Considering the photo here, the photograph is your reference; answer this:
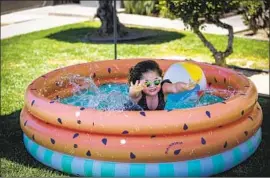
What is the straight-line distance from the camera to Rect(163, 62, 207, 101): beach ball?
597 centimetres

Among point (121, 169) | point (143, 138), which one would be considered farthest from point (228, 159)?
point (121, 169)

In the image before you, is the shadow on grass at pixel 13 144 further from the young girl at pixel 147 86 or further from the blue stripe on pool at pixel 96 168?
the young girl at pixel 147 86

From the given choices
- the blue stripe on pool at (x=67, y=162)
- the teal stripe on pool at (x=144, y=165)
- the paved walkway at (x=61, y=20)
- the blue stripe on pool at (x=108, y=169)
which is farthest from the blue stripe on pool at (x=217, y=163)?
the paved walkway at (x=61, y=20)

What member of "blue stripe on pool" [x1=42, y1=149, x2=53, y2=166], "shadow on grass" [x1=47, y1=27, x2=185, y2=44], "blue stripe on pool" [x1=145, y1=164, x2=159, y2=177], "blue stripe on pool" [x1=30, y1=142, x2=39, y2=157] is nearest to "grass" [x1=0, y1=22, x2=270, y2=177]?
"shadow on grass" [x1=47, y1=27, x2=185, y2=44]

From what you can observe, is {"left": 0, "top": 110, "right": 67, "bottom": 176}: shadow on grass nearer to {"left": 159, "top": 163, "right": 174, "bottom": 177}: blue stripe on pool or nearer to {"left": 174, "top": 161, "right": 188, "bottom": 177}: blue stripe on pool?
{"left": 159, "top": 163, "right": 174, "bottom": 177}: blue stripe on pool

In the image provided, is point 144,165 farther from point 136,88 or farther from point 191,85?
point 191,85

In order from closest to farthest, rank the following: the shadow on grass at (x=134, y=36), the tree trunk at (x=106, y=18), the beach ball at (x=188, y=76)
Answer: the beach ball at (x=188, y=76)
the shadow on grass at (x=134, y=36)
the tree trunk at (x=106, y=18)

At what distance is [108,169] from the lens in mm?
4641

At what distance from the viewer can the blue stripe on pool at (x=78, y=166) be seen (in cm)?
473

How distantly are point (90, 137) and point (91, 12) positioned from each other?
39.9ft

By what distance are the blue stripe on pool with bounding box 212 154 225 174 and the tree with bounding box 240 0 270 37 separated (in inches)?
162

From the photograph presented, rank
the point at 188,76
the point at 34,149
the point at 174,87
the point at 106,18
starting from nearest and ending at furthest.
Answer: the point at 34,149 < the point at 174,87 < the point at 188,76 < the point at 106,18

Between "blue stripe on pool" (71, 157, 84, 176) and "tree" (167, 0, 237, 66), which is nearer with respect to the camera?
"blue stripe on pool" (71, 157, 84, 176)

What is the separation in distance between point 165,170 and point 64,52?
6.62 metres
